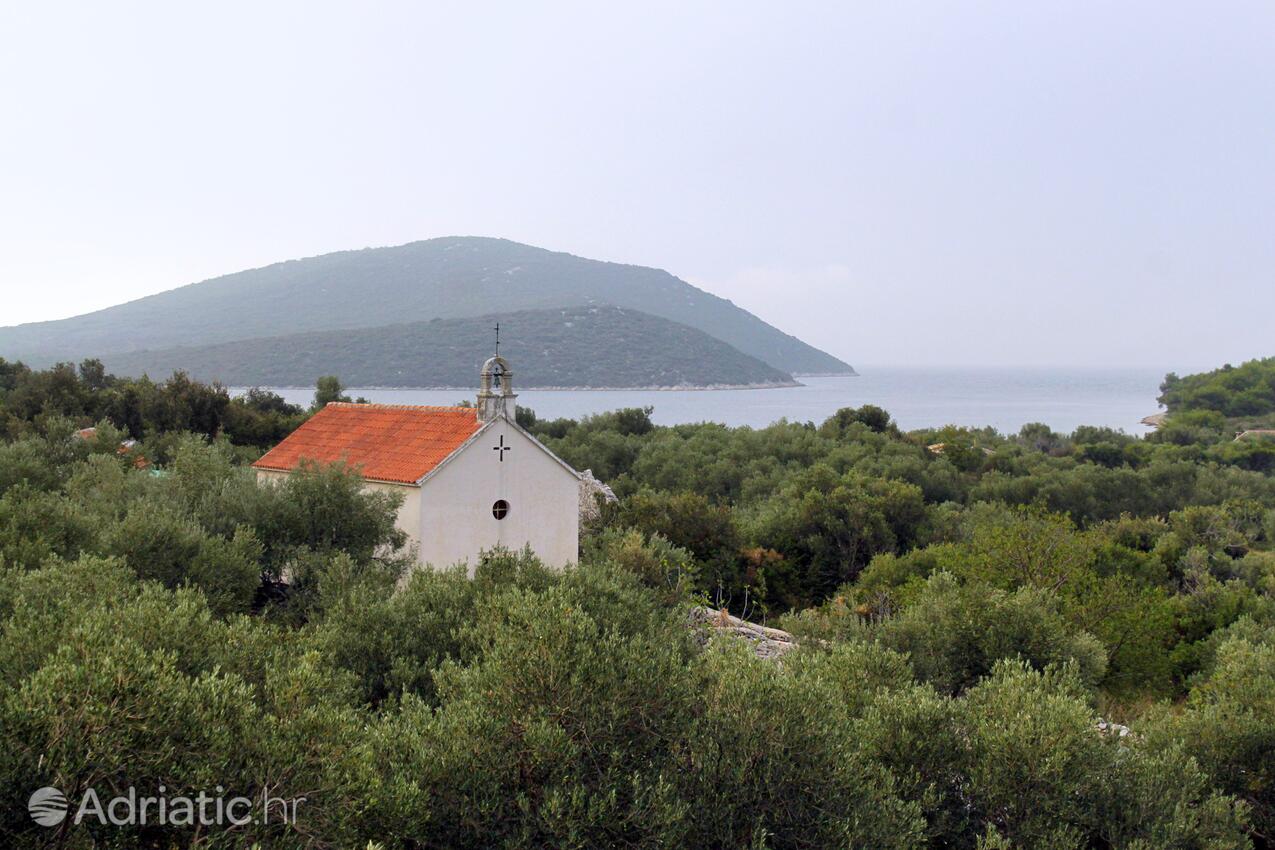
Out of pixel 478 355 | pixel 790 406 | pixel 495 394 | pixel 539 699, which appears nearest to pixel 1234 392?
pixel 790 406

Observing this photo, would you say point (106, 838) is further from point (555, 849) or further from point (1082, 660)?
point (1082, 660)

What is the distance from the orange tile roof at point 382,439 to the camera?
68.9 ft

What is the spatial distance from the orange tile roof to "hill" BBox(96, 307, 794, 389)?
330 feet

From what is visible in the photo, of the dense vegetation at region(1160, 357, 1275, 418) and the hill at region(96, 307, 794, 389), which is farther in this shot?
the hill at region(96, 307, 794, 389)

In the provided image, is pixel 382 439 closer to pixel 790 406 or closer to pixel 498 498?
pixel 498 498

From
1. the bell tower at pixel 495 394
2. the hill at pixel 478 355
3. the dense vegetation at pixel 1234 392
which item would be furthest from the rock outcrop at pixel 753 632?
the hill at pixel 478 355

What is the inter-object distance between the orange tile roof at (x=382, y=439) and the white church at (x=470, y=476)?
3 cm

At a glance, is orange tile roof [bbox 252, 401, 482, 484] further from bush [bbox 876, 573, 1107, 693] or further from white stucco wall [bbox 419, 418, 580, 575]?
bush [bbox 876, 573, 1107, 693]

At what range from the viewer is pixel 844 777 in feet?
23.6

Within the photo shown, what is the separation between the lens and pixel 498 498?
21.3 meters

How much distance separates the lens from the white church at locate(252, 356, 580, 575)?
20.3 meters

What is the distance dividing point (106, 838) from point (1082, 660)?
1207cm

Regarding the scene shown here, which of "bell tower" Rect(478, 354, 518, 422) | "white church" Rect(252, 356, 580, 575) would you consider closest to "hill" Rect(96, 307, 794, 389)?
"white church" Rect(252, 356, 580, 575)

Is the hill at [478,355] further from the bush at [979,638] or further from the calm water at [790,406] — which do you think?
the bush at [979,638]
